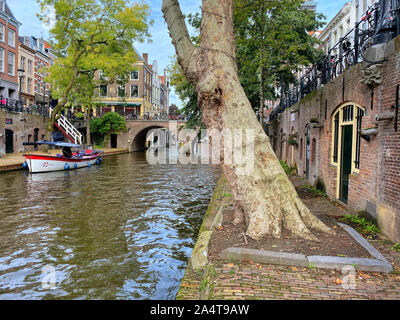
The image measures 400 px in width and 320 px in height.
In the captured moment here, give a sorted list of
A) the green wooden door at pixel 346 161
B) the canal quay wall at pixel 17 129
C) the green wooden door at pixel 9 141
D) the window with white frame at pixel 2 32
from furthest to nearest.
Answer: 1. the window with white frame at pixel 2 32
2. the green wooden door at pixel 9 141
3. the canal quay wall at pixel 17 129
4. the green wooden door at pixel 346 161

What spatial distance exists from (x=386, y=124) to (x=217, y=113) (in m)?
3.20

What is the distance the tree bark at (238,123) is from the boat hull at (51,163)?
1444 cm

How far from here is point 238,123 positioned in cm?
584

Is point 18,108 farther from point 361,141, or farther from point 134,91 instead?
point 134,91

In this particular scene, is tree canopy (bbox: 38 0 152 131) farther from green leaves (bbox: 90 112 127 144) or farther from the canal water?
the canal water

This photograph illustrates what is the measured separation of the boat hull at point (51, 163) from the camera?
1773cm

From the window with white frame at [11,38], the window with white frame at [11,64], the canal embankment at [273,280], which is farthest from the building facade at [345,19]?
the window with white frame at [11,64]

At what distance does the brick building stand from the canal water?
3.95 m

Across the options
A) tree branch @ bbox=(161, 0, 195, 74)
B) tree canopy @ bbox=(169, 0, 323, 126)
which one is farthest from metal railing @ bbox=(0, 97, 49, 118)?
tree branch @ bbox=(161, 0, 195, 74)

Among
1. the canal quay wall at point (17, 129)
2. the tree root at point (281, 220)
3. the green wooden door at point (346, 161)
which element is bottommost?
the tree root at point (281, 220)

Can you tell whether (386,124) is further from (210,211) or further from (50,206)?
(50,206)

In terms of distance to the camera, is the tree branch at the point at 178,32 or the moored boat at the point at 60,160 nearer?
the tree branch at the point at 178,32

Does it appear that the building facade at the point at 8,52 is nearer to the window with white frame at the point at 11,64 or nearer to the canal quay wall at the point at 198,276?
the window with white frame at the point at 11,64
